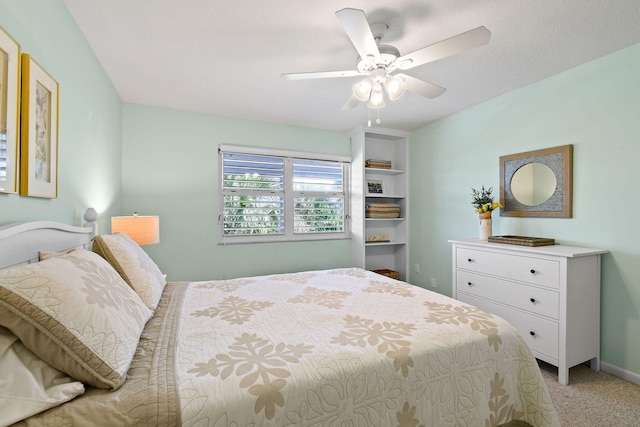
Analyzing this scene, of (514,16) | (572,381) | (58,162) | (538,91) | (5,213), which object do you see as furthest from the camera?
(538,91)

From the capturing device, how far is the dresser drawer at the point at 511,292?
6.84 feet

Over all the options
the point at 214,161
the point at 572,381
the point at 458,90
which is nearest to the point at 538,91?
the point at 458,90

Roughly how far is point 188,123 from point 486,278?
3.42 meters

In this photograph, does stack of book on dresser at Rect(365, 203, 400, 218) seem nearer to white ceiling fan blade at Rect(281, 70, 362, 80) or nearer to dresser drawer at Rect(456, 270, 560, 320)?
dresser drawer at Rect(456, 270, 560, 320)

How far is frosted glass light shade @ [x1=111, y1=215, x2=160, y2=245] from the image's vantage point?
2.29 metres

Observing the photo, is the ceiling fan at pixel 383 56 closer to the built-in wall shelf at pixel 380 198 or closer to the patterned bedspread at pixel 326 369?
the patterned bedspread at pixel 326 369

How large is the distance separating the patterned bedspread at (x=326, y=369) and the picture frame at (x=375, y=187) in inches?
101

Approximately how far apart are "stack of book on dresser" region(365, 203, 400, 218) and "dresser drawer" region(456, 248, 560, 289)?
130cm

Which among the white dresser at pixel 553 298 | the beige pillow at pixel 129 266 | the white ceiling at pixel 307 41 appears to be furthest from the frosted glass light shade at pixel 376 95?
the beige pillow at pixel 129 266

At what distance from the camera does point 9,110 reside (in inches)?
44.6

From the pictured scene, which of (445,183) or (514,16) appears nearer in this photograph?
(514,16)

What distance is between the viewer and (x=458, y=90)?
2.72 meters

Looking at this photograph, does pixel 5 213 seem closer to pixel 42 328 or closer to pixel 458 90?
pixel 42 328

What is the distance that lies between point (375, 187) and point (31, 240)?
3600 millimetres
